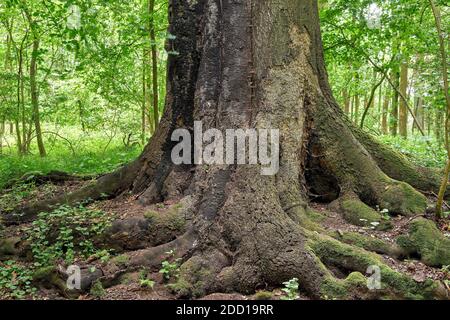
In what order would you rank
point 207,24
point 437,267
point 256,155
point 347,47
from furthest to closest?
1. point 347,47
2. point 207,24
3. point 256,155
4. point 437,267

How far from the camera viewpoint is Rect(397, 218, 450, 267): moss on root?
4.15 meters

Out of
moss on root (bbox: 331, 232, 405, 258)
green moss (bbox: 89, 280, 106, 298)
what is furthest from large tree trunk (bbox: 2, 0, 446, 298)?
green moss (bbox: 89, 280, 106, 298)

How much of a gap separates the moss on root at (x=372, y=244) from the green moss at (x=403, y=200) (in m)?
0.69

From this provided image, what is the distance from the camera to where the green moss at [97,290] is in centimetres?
393

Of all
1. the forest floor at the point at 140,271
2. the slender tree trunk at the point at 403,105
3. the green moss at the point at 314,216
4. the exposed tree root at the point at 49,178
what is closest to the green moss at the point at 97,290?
the forest floor at the point at 140,271

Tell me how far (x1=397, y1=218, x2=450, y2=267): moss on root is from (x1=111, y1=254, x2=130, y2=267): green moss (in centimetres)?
283

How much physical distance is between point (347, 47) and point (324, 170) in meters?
4.51

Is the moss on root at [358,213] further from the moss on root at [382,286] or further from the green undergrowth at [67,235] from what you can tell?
the green undergrowth at [67,235]

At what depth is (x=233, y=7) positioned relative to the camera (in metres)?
4.92

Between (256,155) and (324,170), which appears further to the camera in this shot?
(324,170)

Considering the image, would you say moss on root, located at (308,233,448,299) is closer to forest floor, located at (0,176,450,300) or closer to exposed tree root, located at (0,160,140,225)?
forest floor, located at (0,176,450,300)

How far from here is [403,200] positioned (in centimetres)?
493

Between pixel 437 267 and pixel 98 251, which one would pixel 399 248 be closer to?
pixel 437 267

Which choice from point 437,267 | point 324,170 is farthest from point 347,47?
point 437,267
